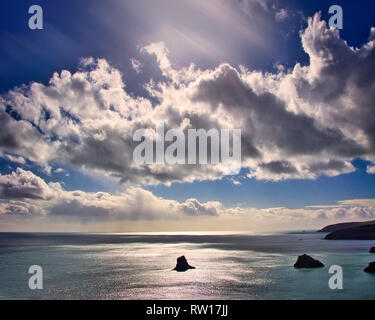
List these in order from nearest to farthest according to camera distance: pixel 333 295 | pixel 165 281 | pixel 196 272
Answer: pixel 333 295, pixel 165 281, pixel 196 272

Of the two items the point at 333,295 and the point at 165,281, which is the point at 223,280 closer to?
the point at 165,281

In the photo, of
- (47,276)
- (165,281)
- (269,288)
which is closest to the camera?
(269,288)

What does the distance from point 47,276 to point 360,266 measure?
327 feet

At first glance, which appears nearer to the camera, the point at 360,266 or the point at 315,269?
the point at 315,269

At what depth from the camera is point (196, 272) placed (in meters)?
92.7

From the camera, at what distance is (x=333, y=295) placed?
6222 centimetres

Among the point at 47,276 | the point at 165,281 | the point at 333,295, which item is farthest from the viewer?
the point at 47,276
